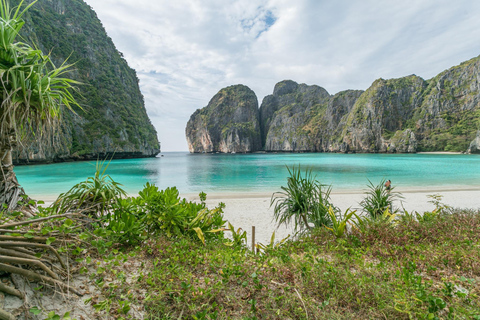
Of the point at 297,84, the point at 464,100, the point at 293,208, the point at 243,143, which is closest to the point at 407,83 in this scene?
the point at 464,100

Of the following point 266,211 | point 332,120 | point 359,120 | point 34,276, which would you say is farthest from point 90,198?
point 332,120

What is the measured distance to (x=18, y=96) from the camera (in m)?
2.20

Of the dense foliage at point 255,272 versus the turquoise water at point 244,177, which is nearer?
the dense foliage at point 255,272

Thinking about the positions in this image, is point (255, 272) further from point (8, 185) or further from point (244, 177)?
point (244, 177)

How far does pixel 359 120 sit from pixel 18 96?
434 feet

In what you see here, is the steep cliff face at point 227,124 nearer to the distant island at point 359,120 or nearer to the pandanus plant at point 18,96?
the distant island at point 359,120

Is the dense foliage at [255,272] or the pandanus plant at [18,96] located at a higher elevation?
the pandanus plant at [18,96]

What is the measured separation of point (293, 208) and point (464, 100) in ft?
481

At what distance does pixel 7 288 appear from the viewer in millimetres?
1296

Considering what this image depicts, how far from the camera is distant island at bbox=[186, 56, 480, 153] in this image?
3831 inches

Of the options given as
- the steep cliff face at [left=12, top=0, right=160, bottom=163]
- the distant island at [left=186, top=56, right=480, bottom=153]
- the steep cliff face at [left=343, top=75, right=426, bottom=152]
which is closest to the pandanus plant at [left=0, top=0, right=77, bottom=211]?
the steep cliff face at [left=12, top=0, right=160, bottom=163]

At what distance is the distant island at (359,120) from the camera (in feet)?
319

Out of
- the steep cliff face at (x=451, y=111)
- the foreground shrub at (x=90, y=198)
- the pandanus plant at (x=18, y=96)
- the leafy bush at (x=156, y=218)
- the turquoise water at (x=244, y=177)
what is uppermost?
the steep cliff face at (x=451, y=111)

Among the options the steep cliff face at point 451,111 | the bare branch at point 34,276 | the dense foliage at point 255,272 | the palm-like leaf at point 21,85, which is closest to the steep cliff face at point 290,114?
the steep cliff face at point 451,111
